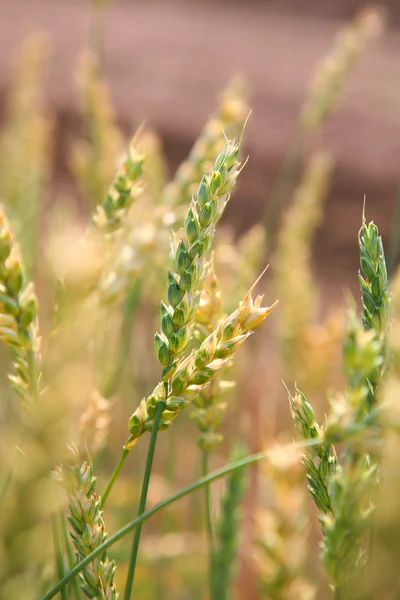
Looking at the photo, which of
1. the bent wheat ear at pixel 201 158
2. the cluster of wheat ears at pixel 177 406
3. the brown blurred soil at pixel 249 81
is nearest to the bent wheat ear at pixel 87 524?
the cluster of wheat ears at pixel 177 406

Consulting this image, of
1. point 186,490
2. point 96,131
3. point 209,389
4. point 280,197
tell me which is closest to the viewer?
point 186,490

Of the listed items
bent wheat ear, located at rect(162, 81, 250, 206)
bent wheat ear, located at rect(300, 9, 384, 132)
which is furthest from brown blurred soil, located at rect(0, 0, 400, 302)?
bent wheat ear, located at rect(162, 81, 250, 206)

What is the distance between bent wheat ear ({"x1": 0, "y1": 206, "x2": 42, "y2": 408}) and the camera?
0.32 metres

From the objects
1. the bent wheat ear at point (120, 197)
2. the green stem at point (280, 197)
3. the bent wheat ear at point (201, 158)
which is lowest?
the bent wheat ear at point (120, 197)

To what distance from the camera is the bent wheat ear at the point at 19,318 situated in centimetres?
32

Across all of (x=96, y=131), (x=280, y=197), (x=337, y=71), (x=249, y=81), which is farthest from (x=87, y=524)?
(x=249, y=81)

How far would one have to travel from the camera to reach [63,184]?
320cm

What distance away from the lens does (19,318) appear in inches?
12.6

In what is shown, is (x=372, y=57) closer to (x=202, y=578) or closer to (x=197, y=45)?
(x=197, y=45)

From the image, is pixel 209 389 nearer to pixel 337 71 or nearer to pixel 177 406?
pixel 177 406

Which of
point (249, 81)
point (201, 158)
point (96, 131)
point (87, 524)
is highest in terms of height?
point (249, 81)

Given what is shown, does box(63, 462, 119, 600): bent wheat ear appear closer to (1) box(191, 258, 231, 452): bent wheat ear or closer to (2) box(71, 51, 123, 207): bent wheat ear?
(1) box(191, 258, 231, 452): bent wheat ear

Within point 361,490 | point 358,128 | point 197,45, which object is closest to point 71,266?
point 361,490

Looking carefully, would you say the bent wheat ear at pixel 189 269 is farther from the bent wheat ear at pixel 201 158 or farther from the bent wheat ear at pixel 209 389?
the bent wheat ear at pixel 201 158
